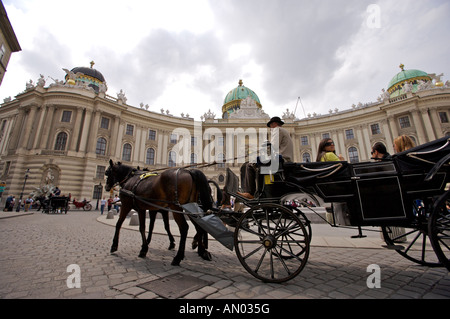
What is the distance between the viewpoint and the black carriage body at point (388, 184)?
9.13 feet

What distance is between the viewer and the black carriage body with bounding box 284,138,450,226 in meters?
2.78

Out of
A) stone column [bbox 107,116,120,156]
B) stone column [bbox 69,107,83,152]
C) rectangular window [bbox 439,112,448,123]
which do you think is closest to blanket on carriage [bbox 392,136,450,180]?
stone column [bbox 107,116,120,156]

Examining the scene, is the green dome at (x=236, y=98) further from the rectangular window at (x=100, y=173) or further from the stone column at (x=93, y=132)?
the rectangular window at (x=100, y=173)

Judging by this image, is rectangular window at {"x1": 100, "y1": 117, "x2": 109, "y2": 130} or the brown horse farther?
rectangular window at {"x1": 100, "y1": 117, "x2": 109, "y2": 130}

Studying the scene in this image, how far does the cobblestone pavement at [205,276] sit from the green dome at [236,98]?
43678 mm

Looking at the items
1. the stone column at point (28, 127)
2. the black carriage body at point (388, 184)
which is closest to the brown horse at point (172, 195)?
the black carriage body at point (388, 184)

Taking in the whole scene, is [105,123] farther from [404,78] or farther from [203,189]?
[404,78]

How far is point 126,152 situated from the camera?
110ft

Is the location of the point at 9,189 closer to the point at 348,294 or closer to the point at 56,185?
the point at 56,185

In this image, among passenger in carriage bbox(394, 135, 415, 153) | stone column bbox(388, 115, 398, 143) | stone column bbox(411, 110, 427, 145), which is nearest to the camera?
passenger in carriage bbox(394, 135, 415, 153)

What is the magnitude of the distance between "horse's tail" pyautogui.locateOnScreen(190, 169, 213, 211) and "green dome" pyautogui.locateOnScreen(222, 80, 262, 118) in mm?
42886

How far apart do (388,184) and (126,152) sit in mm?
35964

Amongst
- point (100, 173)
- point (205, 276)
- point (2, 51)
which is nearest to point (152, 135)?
point (100, 173)

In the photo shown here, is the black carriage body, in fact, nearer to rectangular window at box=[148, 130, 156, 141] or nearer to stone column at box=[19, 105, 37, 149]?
rectangular window at box=[148, 130, 156, 141]
